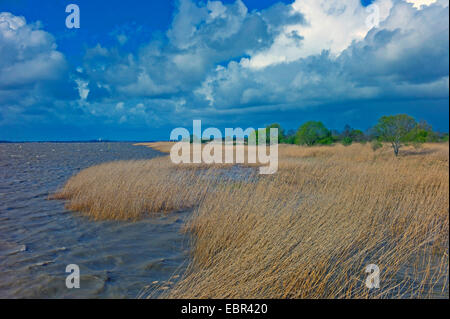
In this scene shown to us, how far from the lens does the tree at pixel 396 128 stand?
81.0 ft

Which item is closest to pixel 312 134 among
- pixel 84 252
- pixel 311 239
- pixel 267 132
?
pixel 267 132

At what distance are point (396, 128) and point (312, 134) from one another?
21302mm

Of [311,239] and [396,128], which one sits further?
[396,128]

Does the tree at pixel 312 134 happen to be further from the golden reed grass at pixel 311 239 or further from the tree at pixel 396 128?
the golden reed grass at pixel 311 239

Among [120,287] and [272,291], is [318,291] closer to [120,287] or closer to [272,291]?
[272,291]

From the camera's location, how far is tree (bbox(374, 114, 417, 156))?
24688mm

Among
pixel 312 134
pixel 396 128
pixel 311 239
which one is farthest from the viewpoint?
pixel 312 134

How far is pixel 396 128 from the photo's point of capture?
25.1 metres

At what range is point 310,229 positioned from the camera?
17.9 ft

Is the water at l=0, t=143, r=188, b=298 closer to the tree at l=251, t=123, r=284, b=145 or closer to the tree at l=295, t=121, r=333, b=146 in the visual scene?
the tree at l=295, t=121, r=333, b=146

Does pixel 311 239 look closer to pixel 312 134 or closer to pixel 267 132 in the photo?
pixel 312 134

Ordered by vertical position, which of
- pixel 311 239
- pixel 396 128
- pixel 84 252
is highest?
pixel 396 128

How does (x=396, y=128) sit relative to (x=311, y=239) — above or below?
above
